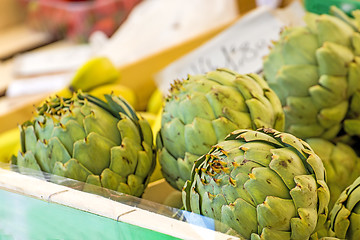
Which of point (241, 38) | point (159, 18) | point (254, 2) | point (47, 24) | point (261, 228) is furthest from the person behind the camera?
point (47, 24)

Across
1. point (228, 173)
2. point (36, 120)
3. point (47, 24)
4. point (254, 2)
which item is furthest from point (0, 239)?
point (47, 24)

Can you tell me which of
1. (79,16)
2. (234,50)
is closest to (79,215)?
(234,50)

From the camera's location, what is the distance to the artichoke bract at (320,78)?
67 centimetres

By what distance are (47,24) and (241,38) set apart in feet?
3.71

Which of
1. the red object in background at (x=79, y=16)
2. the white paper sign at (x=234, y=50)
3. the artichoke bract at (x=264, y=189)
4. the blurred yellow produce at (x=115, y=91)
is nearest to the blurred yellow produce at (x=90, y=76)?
the blurred yellow produce at (x=115, y=91)

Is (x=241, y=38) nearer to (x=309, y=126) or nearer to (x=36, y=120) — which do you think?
(x=309, y=126)

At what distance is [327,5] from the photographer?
2.71ft

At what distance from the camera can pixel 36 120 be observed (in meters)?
0.60

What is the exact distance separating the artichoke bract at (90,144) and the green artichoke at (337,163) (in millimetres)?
A: 198

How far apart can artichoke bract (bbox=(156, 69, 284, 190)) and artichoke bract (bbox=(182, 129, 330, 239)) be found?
0.09 m

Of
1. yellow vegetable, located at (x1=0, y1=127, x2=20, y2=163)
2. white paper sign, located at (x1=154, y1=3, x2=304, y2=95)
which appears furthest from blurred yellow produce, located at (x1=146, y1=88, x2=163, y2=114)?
yellow vegetable, located at (x1=0, y1=127, x2=20, y2=163)

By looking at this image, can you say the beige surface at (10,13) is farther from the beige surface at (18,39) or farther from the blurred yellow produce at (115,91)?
the blurred yellow produce at (115,91)

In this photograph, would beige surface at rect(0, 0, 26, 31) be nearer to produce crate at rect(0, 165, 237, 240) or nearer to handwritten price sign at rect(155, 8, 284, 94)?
handwritten price sign at rect(155, 8, 284, 94)

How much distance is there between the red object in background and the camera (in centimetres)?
188
